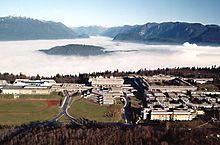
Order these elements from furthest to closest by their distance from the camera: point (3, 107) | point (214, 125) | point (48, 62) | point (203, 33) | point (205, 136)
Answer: point (203, 33)
point (48, 62)
point (3, 107)
point (214, 125)
point (205, 136)

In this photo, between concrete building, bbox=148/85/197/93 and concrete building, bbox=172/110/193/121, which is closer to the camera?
concrete building, bbox=172/110/193/121

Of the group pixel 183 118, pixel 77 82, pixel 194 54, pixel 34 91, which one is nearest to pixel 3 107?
pixel 34 91

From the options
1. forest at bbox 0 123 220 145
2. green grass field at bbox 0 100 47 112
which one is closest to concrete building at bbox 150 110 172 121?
forest at bbox 0 123 220 145

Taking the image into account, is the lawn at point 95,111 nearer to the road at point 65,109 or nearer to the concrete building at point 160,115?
the road at point 65,109

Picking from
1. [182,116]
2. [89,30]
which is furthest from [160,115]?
[89,30]

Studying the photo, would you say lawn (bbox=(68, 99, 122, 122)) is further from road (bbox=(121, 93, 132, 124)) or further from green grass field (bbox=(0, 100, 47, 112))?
green grass field (bbox=(0, 100, 47, 112))

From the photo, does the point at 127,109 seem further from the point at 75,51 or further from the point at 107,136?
the point at 75,51

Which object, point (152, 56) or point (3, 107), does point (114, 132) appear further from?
point (152, 56)
